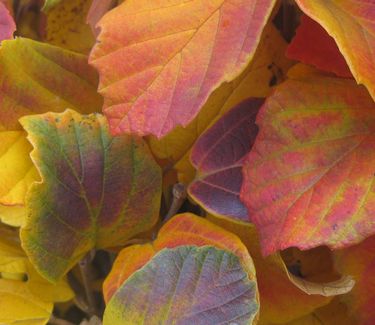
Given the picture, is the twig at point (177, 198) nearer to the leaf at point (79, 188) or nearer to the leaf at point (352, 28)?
the leaf at point (79, 188)

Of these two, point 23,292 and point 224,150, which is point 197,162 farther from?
point 23,292

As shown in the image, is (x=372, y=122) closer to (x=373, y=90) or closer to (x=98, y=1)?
(x=373, y=90)

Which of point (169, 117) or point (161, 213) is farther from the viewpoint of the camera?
point (161, 213)

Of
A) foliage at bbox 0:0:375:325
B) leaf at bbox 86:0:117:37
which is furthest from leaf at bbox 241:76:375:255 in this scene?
leaf at bbox 86:0:117:37

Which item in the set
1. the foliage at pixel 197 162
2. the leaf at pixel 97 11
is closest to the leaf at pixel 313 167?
the foliage at pixel 197 162

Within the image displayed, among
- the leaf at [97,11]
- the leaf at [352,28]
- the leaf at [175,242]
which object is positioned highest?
the leaf at [352,28]

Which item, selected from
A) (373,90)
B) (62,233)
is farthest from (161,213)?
(373,90)
